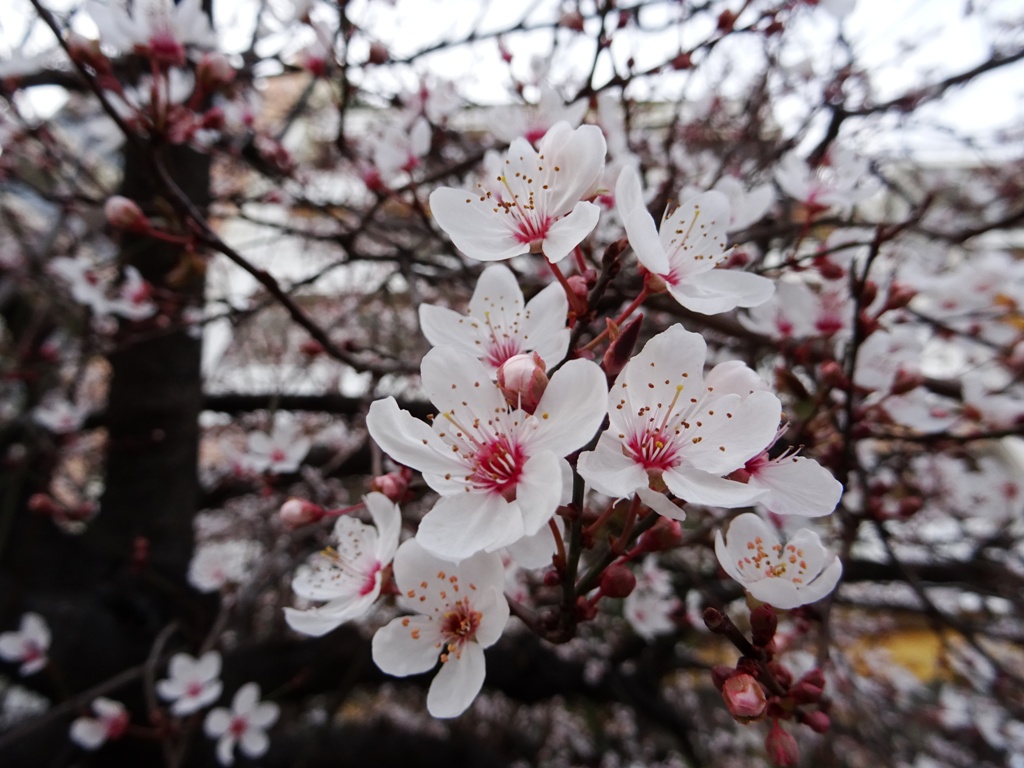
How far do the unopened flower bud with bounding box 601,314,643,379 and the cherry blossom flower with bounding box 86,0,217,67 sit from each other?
1.13 metres

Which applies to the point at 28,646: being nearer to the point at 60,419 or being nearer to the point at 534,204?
the point at 60,419

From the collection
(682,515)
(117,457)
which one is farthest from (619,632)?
(682,515)

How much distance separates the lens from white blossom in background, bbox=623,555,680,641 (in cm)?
181

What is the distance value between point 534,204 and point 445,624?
18.6 inches

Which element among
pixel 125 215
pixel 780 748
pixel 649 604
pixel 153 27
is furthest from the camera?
pixel 649 604

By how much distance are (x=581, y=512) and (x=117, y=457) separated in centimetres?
237

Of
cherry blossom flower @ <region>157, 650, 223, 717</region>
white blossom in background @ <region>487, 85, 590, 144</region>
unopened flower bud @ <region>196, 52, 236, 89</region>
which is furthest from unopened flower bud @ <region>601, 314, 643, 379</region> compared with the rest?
cherry blossom flower @ <region>157, 650, 223, 717</region>

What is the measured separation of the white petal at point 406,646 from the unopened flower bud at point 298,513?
0.22 m

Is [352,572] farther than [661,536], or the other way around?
[352,572]

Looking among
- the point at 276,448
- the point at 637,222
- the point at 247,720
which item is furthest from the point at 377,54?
the point at 247,720

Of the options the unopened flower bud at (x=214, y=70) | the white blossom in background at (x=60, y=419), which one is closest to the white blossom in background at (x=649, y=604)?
the unopened flower bud at (x=214, y=70)

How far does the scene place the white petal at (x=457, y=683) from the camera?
60 centimetres

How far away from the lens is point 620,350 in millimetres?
565

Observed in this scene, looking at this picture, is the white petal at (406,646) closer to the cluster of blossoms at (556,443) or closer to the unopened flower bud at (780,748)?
the cluster of blossoms at (556,443)
